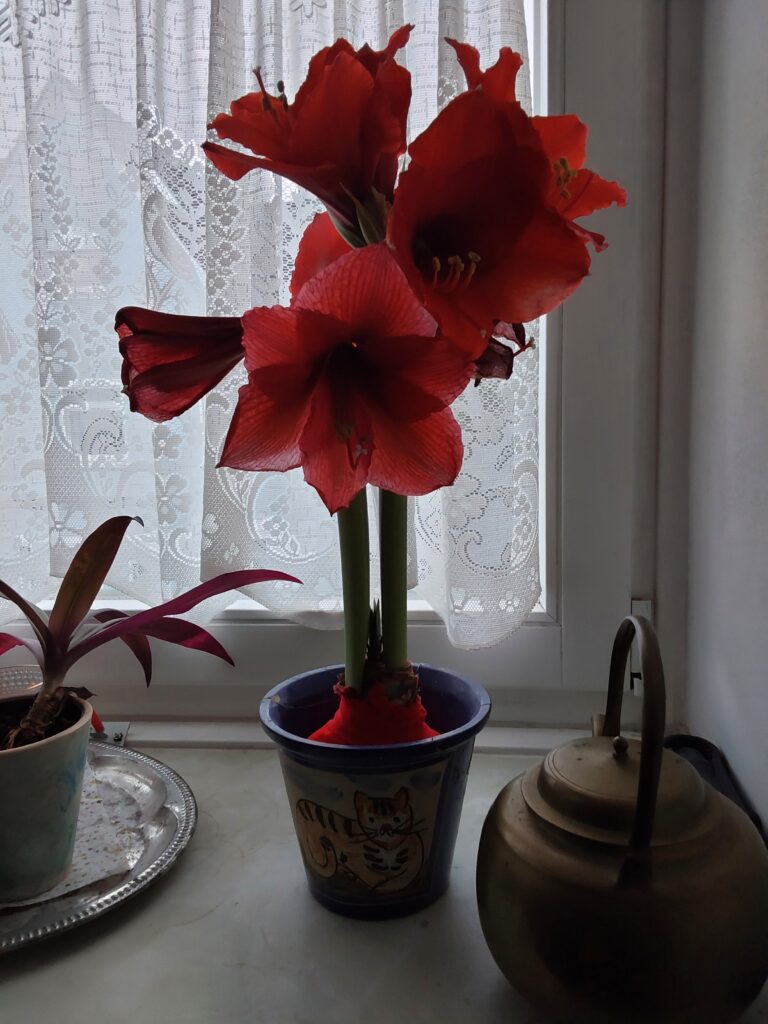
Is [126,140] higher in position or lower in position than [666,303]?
higher

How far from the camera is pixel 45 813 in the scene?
2.28 ft

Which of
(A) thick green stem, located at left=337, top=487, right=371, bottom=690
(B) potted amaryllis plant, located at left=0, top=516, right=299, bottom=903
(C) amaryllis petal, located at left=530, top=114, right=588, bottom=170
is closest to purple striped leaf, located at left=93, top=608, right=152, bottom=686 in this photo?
(B) potted amaryllis plant, located at left=0, top=516, right=299, bottom=903

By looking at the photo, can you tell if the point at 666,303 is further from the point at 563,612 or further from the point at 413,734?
the point at 413,734

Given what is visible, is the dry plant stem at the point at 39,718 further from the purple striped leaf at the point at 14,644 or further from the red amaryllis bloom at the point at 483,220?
the red amaryllis bloom at the point at 483,220

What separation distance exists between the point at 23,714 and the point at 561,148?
66cm

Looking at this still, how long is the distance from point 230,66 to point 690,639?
0.83m

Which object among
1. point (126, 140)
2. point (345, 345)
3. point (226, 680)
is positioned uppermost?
point (126, 140)

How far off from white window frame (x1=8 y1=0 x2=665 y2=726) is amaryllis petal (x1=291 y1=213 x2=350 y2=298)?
39 centimetres

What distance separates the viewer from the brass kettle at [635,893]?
49cm

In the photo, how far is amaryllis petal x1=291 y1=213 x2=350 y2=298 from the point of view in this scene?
657mm

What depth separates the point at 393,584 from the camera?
0.68 m

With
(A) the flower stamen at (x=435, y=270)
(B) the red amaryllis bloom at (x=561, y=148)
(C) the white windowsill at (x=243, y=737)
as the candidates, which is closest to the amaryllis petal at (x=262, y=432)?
(A) the flower stamen at (x=435, y=270)

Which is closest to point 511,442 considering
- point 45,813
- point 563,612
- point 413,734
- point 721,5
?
point 563,612

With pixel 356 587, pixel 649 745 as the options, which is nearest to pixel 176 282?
pixel 356 587
